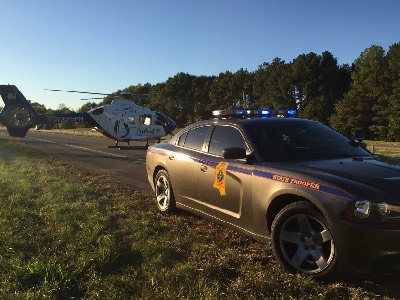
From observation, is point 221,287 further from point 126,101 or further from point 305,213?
point 126,101

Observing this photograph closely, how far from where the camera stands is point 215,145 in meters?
5.65

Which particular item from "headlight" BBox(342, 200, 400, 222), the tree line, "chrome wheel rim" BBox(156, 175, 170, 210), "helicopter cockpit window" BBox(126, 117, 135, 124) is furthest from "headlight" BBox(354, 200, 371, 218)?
the tree line

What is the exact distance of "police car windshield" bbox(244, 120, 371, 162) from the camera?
4.79 meters

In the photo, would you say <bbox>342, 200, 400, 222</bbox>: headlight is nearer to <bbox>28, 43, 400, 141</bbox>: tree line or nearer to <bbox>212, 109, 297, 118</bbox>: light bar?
<bbox>212, 109, 297, 118</bbox>: light bar

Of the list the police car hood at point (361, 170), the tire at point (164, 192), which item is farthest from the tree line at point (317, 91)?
the police car hood at point (361, 170)

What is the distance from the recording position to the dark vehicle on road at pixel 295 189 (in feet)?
11.4

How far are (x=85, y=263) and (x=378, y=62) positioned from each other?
2569 inches

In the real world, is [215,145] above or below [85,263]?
above

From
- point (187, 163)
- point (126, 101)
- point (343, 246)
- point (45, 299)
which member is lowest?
point (45, 299)

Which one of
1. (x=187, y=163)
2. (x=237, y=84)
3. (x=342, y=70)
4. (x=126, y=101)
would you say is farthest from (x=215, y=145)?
(x=237, y=84)

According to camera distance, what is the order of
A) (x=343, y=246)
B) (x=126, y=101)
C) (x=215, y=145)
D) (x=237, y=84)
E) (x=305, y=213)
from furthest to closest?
(x=237, y=84)
(x=126, y=101)
(x=215, y=145)
(x=305, y=213)
(x=343, y=246)

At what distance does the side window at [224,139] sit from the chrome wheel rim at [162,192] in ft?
4.57

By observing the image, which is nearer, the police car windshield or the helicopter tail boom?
the police car windshield

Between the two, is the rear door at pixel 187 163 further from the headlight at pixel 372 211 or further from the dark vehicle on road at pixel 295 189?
the headlight at pixel 372 211
